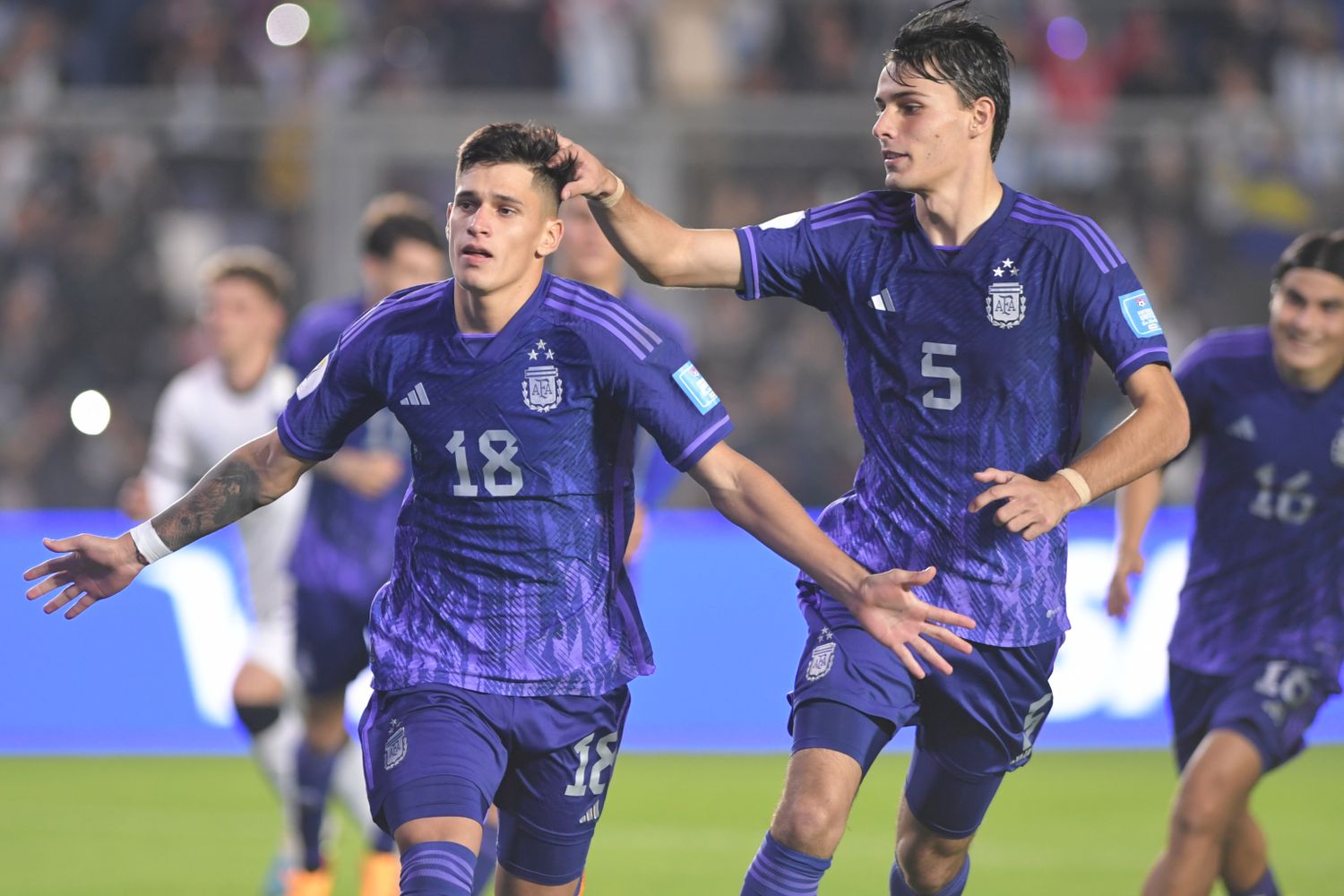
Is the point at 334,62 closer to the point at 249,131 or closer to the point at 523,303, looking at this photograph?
the point at 249,131

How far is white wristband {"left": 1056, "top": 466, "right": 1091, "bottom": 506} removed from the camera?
15.0 feet

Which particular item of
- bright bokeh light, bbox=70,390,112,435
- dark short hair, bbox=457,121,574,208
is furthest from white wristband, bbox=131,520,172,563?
bright bokeh light, bbox=70,390,112,435

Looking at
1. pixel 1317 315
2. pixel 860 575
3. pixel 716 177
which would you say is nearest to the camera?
pixel 860 575

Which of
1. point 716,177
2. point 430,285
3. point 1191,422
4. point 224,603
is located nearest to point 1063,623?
point 1191,422

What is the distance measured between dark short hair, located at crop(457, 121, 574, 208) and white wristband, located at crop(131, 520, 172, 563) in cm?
119

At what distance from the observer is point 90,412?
1209cm

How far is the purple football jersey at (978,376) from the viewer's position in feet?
16.0

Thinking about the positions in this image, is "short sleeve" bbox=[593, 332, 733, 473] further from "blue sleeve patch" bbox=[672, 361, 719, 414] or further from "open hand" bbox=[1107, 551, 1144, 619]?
"open hand" bbox=[1107, 551, 1144, 619]

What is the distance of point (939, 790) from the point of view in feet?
17.0

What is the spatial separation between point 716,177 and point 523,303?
26.1ft

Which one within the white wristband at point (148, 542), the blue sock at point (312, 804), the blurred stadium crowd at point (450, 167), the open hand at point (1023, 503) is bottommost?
the blue sock at point (312, 804)

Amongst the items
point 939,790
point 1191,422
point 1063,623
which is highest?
point 1191,422

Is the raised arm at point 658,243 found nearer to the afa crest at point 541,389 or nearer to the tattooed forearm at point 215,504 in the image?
the afa crest at point 541,389

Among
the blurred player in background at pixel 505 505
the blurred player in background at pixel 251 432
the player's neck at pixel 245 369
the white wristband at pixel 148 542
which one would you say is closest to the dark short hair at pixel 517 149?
the blurred player in background at pixel 505 505
